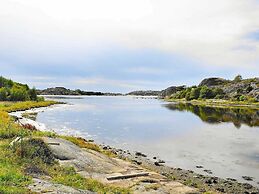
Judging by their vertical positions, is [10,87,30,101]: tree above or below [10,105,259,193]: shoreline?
above

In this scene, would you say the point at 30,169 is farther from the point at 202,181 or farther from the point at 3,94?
the point at 3,94

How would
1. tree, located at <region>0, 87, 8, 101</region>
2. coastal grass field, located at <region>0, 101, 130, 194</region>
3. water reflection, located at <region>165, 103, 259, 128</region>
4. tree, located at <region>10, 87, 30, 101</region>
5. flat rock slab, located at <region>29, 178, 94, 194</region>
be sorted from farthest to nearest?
tree, located at <region>10, 87, 30, 101</region> → tree, located at <region>0, 87, 8, 101</region> → water reflection, located at <region>165, 103, 259, 128</region> → coastal grass field, located at <region>0, 101, 130, 194</region> → flat rock slab, located at <region>29, 178, 94, 194</region>

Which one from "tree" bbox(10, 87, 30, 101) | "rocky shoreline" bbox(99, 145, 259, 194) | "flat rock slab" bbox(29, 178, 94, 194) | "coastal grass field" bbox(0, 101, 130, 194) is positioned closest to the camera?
"flat rock slab" bbox(29, 178, 94, 194)

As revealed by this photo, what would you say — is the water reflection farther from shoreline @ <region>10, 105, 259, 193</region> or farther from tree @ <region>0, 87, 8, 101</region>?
tree @ <region>0, 87, 8, 101</region>

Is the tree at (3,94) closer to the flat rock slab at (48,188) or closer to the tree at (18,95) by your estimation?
the tree at (18,95)

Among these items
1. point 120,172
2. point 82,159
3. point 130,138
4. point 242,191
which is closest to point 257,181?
point 242,191

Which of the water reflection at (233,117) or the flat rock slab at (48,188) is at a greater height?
the flat rock slab at (48,188)

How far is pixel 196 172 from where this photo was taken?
1220 inches

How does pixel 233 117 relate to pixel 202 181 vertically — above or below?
above

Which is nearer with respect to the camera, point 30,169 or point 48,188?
point 48,188

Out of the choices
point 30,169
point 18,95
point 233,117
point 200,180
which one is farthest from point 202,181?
point 18,95

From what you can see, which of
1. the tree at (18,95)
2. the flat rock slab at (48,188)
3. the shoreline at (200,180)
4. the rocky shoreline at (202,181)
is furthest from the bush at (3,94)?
the flat rock slab at (48,188)

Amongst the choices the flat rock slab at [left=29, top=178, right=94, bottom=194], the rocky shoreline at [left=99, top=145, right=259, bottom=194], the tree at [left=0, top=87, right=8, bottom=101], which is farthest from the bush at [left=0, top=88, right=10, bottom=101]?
the flat rock slab at [left=29, top=178, right=94, bottom=194]

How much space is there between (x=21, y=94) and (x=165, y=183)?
414 feet
